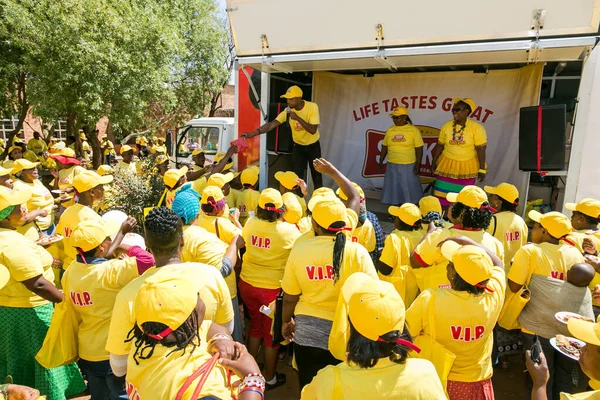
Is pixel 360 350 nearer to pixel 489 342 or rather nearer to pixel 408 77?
pixel 489 342

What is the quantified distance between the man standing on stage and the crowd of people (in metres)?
2.49

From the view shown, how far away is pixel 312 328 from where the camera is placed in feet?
8.91

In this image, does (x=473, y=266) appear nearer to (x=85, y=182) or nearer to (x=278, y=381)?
(x=278, y=381)

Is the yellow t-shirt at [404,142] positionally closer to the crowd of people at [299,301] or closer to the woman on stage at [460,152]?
the woman on stage at [460,152]

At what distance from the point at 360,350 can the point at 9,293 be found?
2798 millimetres

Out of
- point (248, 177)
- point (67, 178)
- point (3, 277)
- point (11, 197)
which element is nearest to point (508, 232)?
point (248, 177)

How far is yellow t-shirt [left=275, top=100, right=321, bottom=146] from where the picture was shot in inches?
248

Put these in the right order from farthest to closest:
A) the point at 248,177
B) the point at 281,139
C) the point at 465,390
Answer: the point at 281,139
the point at 248,177
the point at 465,390

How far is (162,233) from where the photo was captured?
2.36 metres

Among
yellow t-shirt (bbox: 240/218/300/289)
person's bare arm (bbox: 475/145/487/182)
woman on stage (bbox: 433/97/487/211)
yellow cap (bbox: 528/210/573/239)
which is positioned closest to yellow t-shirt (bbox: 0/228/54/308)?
yellow t-shirt (bbox: 240/218/300/289)

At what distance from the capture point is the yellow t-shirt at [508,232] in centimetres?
394

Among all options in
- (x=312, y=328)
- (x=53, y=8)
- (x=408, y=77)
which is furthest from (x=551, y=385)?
(x=53, y=8)

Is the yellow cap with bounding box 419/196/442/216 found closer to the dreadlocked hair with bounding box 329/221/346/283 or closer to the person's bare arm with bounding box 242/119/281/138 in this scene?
the dreadlocked hair with bounding box 329/221/346/283

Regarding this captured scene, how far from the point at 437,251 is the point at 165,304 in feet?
7.44
